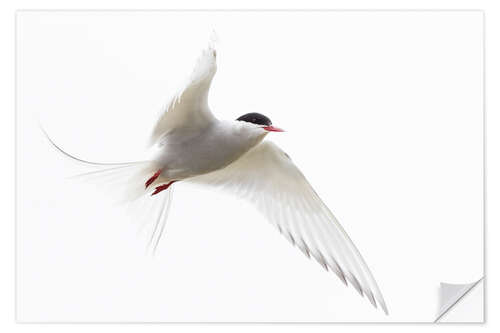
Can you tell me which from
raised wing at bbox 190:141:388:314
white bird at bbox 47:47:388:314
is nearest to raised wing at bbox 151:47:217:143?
white bird at bbox 47:47:388:314

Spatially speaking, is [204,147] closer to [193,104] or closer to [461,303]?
[193,104]

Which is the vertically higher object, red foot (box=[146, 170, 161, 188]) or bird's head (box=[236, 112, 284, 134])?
bird's head (box=[236, 112, 284, 134])

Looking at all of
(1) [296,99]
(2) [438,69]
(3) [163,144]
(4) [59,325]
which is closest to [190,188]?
(3) [163,144]

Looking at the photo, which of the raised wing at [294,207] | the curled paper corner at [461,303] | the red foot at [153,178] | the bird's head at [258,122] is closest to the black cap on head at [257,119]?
the bird's head at [258,122]

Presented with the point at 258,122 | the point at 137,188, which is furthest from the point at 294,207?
the point at 137,188

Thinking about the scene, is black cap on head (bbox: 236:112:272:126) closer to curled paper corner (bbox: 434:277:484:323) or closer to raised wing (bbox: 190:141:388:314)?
raised wing (bbox: 190:141:388:314)

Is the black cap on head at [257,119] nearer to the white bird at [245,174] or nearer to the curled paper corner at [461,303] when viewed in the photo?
the white bird at [245,174]

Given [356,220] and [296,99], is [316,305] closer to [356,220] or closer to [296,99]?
[356,220]
